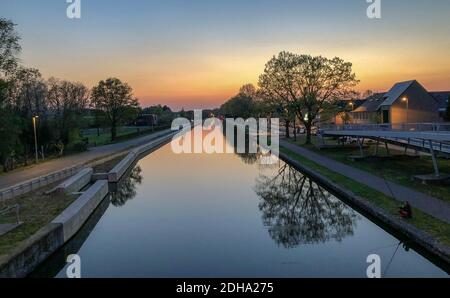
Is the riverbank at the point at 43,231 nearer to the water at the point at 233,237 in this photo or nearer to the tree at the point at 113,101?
the water at the point at 233,237

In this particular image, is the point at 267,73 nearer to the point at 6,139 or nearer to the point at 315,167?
the point at 315,167

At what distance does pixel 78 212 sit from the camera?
58.2 feet

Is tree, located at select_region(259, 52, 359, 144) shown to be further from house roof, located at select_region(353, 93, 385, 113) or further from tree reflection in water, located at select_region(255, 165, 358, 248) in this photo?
house roof, located at select_region(353, 93, 385, 113)

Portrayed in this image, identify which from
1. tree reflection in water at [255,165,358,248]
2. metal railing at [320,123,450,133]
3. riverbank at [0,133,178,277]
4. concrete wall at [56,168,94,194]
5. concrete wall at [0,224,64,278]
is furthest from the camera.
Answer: concrete wall at [56,168,94,194]

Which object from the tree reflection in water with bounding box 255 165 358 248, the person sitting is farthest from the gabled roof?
the person sitting

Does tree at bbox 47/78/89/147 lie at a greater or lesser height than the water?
greater

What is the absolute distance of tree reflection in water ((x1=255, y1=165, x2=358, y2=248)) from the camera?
55.1 feet

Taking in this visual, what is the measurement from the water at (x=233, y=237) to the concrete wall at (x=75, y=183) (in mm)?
2255

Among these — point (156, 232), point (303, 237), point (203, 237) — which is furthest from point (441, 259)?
point (156, 232)
